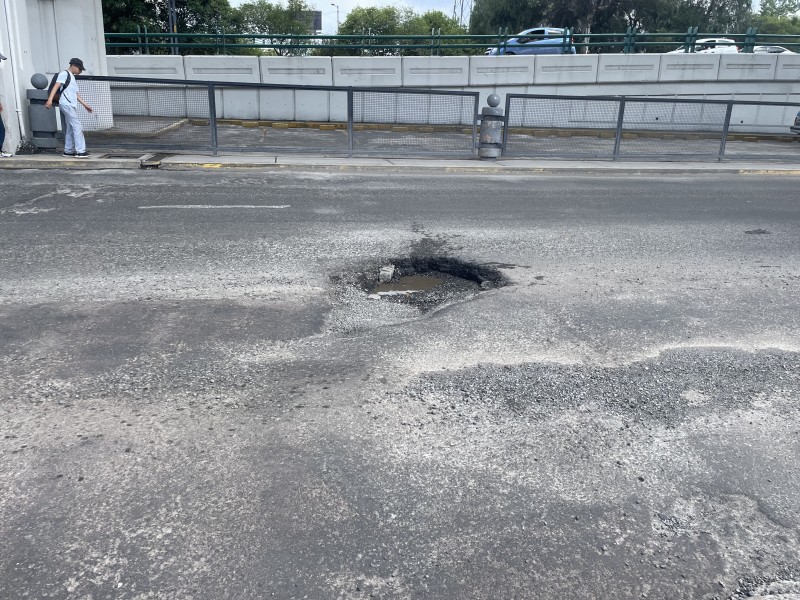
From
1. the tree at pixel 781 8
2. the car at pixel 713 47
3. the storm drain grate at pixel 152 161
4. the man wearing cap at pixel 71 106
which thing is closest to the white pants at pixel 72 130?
the man wearing cap at pixel 71 106

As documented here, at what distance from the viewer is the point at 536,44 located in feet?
87.8

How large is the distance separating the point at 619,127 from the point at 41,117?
12.4 m

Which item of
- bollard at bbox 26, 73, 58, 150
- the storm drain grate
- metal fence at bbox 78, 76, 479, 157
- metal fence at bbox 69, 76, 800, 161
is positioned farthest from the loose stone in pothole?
bollard at bbox 26, 73, 58, 150

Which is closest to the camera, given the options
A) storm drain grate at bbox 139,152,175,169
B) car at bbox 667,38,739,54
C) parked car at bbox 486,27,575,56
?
storm drain grate at bbox 139,152,175,169

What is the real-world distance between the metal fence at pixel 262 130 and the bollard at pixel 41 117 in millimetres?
719

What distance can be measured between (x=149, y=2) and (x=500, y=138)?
104ft

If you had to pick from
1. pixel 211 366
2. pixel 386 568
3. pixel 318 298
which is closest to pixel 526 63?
pixel 318 298

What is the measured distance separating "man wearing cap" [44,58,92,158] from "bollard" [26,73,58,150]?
203 mm

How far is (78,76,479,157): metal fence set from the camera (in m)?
13.6

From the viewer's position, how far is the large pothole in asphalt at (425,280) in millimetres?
6387

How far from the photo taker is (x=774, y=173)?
15305 millimetres

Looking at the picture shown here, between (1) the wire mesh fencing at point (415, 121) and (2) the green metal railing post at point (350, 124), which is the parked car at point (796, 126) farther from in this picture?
(2) the green metal railing post at point (350, 124)

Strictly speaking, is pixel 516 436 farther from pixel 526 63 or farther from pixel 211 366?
pixel 526 63

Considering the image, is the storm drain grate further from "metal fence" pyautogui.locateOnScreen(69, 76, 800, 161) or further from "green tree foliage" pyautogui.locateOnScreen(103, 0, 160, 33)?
"green tree foliage" pyautogui.locateOnScreen(103, 0, 160, 33)
